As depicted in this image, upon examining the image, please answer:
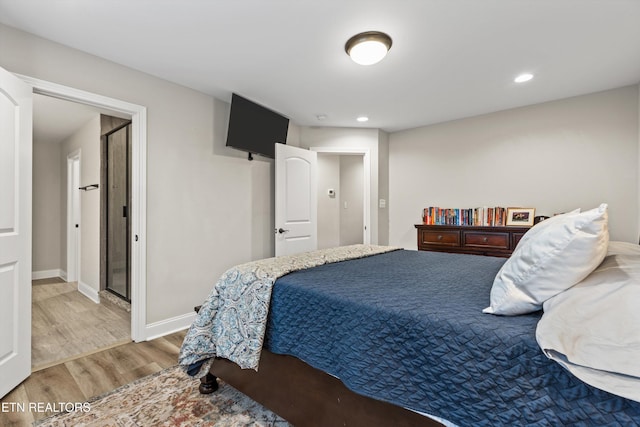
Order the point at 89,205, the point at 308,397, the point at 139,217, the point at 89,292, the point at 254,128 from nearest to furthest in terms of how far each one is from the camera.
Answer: the point at 308,397, the point at 139,217, the point at 254,128, the point at 89,292, the point at 89,205

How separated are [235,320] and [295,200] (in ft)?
8.29

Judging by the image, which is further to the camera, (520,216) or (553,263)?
(520,216)

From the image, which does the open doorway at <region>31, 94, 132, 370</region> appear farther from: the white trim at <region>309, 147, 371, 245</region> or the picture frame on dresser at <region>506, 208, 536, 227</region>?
the picture frame on dresser at <region>506, 208, 536, 227</region>

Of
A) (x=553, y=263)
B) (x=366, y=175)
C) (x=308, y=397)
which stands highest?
(x=366, y=175)

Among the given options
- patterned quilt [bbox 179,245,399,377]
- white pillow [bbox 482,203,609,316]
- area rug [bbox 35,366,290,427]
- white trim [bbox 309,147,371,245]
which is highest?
white trim [bbox 309,147,371,245]

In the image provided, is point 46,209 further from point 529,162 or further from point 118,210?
point 529,162

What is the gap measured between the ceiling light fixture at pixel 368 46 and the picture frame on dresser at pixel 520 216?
251 cm

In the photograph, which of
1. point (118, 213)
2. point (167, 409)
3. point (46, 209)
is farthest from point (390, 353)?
point (46, 209)

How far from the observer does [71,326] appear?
3006mm

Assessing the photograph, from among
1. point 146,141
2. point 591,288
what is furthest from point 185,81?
point 591,288

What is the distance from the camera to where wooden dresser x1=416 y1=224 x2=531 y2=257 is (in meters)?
3.40

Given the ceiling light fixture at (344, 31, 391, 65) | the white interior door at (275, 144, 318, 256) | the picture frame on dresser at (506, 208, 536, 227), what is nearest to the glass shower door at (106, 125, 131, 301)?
the white interior door at (275, 144, 318, 256)

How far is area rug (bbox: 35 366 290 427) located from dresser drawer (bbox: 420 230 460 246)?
2914 millimetres

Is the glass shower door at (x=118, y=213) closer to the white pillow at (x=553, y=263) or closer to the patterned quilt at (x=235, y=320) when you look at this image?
the patterned quilt at (x=235, y=320)
